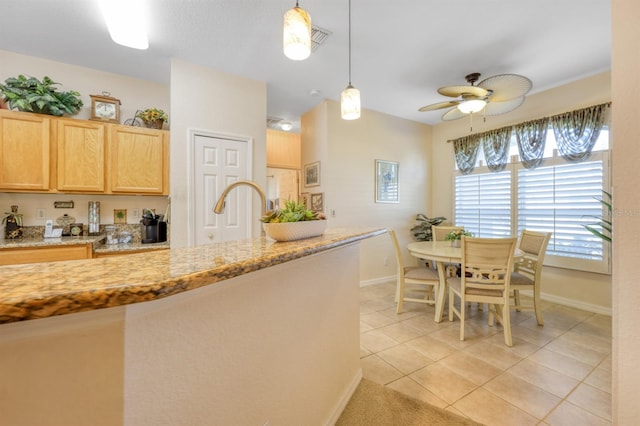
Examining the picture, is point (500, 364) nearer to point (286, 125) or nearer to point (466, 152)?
point (466, 152)

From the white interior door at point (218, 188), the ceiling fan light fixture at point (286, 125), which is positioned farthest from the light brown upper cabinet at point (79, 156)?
the ceiling fan light fixture at point (286, 125)

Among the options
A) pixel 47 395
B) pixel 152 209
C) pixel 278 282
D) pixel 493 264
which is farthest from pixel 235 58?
pixel 493 264

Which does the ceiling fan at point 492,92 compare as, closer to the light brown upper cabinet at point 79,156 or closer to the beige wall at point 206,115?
the beige wall at point 206,115

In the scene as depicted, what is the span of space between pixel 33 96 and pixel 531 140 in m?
5.68

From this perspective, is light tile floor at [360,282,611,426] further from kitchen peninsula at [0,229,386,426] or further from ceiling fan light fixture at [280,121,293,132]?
ceiling fan light fixture at [280,121,293,132]

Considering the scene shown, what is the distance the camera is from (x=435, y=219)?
4.63 meters

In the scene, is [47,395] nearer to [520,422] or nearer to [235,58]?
[520,422]

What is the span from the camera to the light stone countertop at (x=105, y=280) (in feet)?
1.33

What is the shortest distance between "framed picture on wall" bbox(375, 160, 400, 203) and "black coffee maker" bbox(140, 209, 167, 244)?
315cm

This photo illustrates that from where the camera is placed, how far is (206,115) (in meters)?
3.01

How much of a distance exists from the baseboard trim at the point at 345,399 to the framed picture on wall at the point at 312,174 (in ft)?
9.09

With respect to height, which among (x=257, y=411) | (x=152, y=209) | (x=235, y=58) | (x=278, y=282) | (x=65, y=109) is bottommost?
(x=257, y=411)

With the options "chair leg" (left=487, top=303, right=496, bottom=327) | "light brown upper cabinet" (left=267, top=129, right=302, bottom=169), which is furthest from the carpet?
"light brown upper cabinet" (left=267, top=129, right=302, bottom=169)

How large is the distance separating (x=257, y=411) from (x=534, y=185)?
167 inches
